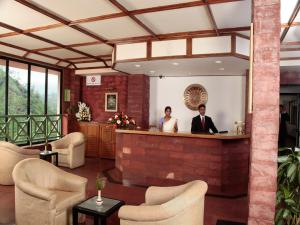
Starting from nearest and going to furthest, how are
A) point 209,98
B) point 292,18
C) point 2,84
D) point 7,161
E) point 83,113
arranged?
point 292,18, point 7,161, point 2,84, point 209,98, point 83,113

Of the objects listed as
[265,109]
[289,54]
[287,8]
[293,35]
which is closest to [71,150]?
[265,109]

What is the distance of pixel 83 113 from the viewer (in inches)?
298

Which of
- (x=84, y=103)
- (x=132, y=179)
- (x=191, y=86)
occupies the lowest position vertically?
(x=132, y=179)

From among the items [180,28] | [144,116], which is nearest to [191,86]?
[144,116]

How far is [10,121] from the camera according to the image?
6105 millimetres

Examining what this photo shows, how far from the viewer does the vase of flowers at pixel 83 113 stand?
24.8 ft

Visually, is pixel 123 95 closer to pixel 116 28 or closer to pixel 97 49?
pixel 97 49

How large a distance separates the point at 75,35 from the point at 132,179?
3128mm

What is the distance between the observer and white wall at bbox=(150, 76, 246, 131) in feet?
20.2

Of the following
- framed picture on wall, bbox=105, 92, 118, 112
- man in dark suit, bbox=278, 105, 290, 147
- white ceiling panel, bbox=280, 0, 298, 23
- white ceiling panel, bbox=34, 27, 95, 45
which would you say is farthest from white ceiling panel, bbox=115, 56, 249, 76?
framed picture on wall, bbox=105, 92, 118, 112

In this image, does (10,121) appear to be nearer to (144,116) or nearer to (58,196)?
(144,116)

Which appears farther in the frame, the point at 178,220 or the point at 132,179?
the point at 132,179

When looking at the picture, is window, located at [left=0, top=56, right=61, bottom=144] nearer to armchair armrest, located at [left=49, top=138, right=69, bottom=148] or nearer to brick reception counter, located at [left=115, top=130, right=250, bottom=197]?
armchair armrest, located at [left=49, top=138, right=69, bottom=148]

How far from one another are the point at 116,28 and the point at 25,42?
2342 mm
